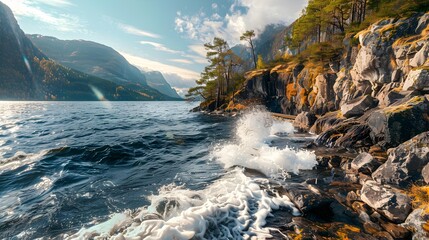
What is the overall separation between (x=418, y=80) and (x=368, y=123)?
472 centimetres

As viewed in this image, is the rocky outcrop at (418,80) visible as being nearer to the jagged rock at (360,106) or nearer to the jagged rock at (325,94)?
the jagged rock at (360,106)

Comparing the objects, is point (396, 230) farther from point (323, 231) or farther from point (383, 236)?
point (323, 231)

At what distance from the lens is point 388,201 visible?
7.06 meters

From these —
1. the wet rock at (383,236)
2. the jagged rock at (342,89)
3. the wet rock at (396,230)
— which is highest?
the jagged rock at (342,89)

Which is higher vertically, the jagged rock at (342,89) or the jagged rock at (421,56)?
the jagged rock at (421,56)

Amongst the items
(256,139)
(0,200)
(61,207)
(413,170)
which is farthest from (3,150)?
(413,170)

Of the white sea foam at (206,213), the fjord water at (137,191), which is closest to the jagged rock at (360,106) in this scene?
the fjord water at (137,191)

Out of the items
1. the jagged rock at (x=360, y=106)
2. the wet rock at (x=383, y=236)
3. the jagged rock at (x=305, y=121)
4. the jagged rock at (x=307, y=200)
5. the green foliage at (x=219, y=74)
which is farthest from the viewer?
the green foliage at (x=219, y=74)

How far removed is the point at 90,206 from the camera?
334 inches

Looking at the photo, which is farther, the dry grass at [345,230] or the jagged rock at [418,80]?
the jagged rock at [418,80]

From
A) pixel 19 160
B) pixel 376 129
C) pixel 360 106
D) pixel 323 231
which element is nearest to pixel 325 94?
pixel 360 106

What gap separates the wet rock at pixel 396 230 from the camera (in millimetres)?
6060

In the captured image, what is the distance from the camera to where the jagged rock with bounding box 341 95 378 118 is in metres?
20.0

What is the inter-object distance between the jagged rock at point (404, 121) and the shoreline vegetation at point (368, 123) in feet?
0.16
